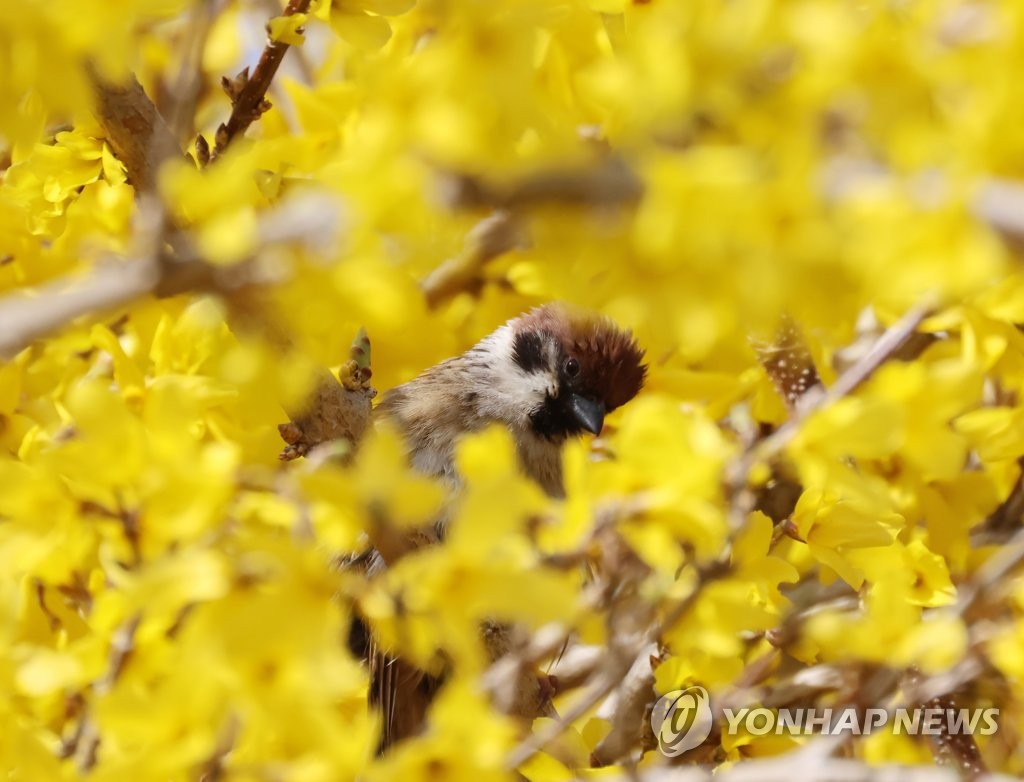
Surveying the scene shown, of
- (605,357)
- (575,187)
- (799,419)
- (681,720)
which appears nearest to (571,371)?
(605,357)

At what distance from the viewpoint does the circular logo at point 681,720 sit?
180 cm

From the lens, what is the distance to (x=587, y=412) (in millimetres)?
2871

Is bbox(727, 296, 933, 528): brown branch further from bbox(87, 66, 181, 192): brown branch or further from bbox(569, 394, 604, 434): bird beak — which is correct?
bbox(569, 394, 604, 434): bird beak

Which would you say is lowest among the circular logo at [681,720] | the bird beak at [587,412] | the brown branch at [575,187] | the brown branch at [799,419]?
the bird beak at [587,412]

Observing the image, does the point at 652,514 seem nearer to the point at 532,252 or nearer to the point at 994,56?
the point at 532,252

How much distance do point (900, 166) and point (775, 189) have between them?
0.30 ft

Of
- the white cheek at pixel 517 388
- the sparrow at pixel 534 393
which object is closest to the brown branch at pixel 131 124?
the sparrow at pixel 534 393

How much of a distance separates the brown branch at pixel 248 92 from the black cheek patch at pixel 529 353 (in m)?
1.40

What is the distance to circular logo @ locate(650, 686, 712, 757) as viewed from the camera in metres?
1.80

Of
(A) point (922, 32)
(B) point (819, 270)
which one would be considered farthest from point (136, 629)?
(A) point (922, 32)

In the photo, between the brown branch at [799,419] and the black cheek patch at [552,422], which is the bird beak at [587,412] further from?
the brown branch at [799,419]

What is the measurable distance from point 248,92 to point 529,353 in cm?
146

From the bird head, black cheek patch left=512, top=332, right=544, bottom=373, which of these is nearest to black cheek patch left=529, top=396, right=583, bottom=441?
the bird head

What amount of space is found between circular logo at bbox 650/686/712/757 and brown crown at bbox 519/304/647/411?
1053 mm
